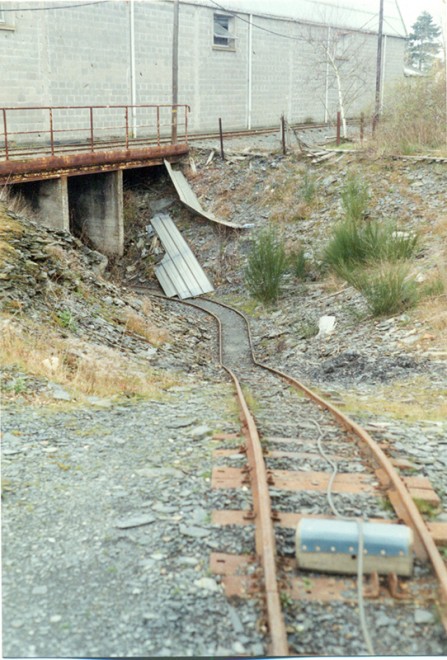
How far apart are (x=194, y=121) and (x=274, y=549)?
24.9 metres

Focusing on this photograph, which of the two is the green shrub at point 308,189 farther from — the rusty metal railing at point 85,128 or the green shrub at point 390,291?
the green shrub at point 390,291

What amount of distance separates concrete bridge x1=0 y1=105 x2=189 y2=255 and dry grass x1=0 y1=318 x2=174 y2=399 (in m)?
6.94

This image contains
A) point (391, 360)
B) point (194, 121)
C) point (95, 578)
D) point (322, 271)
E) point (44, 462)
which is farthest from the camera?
point (194, 121)

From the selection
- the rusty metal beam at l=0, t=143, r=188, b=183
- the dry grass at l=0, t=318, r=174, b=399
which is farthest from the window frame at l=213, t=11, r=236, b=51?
the dry grass at l=0, t=318, r=174, b=399

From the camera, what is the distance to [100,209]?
63.1 feet

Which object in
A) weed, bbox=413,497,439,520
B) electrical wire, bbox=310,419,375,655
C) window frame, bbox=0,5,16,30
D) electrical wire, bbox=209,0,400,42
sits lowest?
weed, bbox=413,497,439,520

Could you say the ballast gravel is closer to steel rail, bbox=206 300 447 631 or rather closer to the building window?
steel rail, bbox=206 300 447 631

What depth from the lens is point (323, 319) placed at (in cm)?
1272

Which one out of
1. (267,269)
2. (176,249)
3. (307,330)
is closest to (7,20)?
(176,249)

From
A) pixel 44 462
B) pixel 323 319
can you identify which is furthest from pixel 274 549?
pixel 323 319

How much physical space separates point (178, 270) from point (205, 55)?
12351 mm

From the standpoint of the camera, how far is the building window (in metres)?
27.3

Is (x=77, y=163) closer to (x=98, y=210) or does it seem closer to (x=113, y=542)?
(x=98, y=210)

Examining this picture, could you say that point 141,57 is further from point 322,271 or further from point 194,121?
point 322,271
